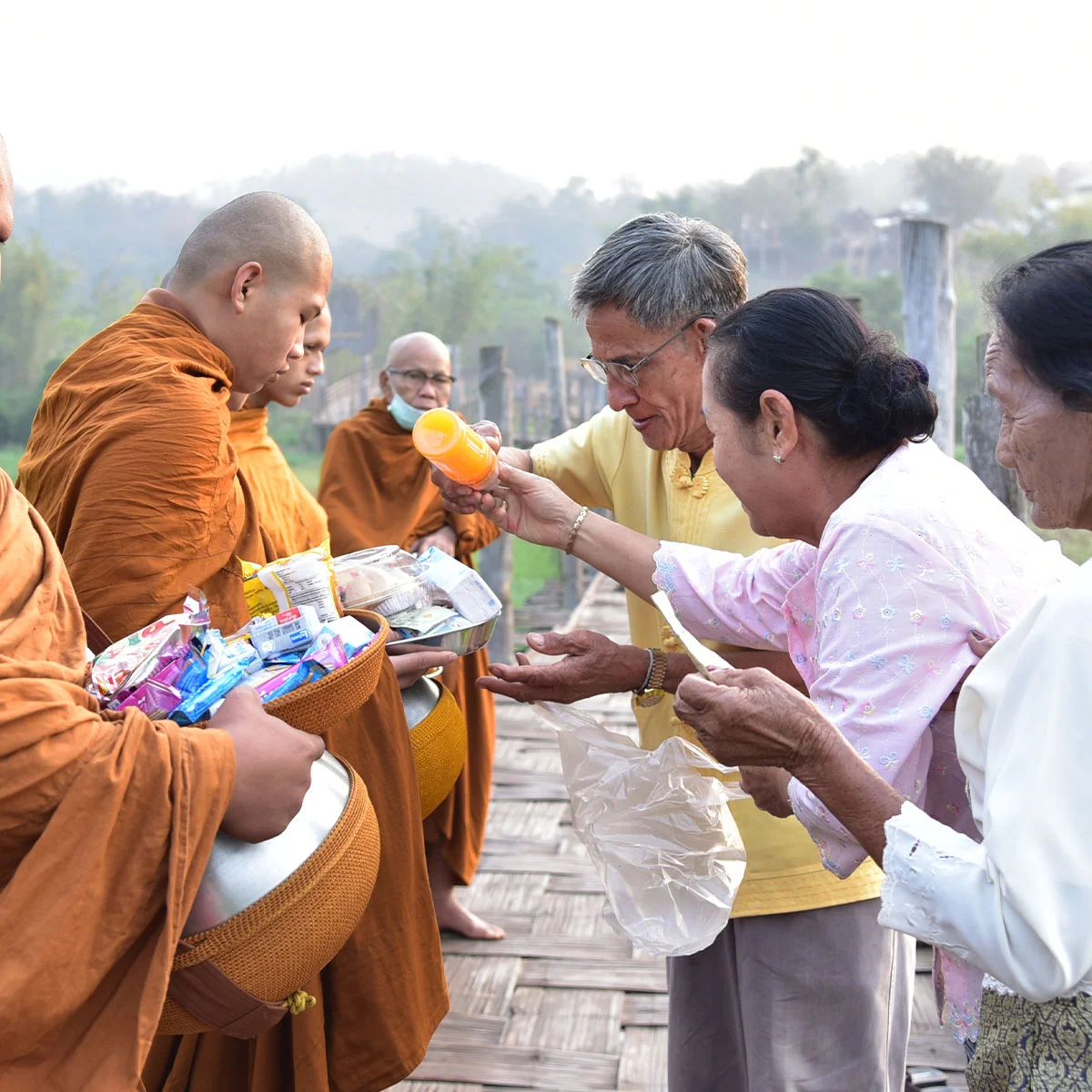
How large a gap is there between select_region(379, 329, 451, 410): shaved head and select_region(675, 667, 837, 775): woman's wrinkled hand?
3.37 m

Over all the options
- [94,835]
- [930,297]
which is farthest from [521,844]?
[94,835]

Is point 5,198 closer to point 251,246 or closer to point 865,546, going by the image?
point 251,246

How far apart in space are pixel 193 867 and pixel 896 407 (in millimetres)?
1174

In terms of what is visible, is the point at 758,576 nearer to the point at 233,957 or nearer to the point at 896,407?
the point at 896,407

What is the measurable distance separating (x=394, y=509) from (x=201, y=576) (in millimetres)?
2564

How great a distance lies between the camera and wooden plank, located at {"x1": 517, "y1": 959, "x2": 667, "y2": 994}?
326 cm

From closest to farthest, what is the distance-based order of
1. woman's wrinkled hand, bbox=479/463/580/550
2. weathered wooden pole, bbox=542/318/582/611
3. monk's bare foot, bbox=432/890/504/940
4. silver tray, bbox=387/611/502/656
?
silver tray, bbox=387/611/502/656 → woman's wrinkled hand, bbox=479/463/580/550 → monk's bare foot, bbox=432/890/504/940 → weathered wooden pole, bbox=542/318/582/611

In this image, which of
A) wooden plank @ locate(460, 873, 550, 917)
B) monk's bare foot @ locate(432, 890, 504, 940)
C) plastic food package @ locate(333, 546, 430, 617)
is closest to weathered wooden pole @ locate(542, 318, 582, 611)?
wooden plank @ locate(460, 873, 550, 917)

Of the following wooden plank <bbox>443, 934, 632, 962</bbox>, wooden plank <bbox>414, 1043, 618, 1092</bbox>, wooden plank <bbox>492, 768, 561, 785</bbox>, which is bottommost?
wooden plank <bbox>492, 768, 561, 785</bbox>

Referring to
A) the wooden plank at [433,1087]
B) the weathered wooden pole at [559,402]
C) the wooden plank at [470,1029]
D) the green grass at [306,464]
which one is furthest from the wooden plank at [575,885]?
the green grass at [306,464]

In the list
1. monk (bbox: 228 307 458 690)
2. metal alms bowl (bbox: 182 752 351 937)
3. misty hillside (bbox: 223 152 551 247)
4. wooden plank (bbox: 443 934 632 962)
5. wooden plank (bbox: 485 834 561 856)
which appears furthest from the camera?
misty hillside (bbox: 223 152 551 247)

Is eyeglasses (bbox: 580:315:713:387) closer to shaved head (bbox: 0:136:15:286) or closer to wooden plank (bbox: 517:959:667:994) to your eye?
shaved head (bbox: 0:136:15:286)

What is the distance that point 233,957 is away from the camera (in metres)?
1.35

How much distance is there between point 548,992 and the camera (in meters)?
3.25
